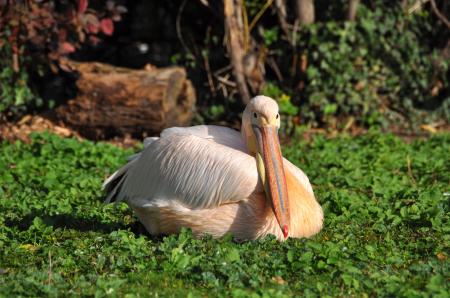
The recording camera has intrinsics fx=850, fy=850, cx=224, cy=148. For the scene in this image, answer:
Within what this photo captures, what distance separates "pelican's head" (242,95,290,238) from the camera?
16.2 ft

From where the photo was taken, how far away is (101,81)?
28.2 ft

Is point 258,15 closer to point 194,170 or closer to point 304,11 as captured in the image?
point 304,11

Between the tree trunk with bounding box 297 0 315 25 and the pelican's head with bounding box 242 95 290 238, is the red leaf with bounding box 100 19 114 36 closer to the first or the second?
the tree trunk with bounding box 297 0 315 25

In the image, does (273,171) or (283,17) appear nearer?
(273,171)

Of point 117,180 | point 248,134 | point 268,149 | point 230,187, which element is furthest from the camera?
point 117,180

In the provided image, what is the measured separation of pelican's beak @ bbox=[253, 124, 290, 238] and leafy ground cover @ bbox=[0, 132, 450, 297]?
168mm

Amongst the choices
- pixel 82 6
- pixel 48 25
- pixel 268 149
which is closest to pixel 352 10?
pixel 82 6

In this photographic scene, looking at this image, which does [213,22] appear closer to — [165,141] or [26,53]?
[26,53]

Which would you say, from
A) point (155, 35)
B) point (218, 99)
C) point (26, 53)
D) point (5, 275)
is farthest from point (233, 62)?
point (5, 275)

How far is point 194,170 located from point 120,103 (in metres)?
3.51

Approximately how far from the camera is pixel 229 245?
15.8 feet

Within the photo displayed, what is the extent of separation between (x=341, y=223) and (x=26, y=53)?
4.71 meters

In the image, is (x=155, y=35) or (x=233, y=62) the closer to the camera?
(x=233, y=62)

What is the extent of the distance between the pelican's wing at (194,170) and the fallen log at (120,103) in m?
2.74
